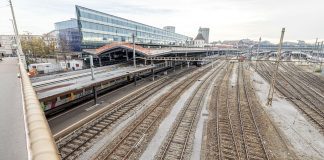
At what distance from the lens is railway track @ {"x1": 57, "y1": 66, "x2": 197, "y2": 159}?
12.0 metres

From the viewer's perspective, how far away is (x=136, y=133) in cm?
1426

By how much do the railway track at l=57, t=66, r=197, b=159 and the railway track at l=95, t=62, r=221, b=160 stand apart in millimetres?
1851

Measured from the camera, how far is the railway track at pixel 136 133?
38.2 ft

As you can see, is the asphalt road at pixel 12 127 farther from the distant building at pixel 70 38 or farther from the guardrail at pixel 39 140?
the distant building at pixel 70 38

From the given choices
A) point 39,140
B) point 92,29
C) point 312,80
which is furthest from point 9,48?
point 312,80

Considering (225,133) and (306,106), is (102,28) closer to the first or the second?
(225,133)

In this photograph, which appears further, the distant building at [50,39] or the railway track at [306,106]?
the distant building at [50,39]

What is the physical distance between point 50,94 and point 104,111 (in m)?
5.78

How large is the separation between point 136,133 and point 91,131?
405cm

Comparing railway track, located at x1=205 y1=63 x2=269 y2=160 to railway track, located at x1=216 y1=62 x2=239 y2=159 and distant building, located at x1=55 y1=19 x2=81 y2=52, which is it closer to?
railway track, located at x1=216 y1=62 x2=239 y2=159

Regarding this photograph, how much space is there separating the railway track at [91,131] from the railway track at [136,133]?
1.85 meters

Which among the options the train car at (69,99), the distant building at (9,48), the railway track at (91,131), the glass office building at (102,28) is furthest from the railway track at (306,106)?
the distant building at (9,48)

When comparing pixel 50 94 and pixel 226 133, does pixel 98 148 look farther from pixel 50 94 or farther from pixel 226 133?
pixel 226 133

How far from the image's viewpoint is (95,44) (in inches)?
2186
